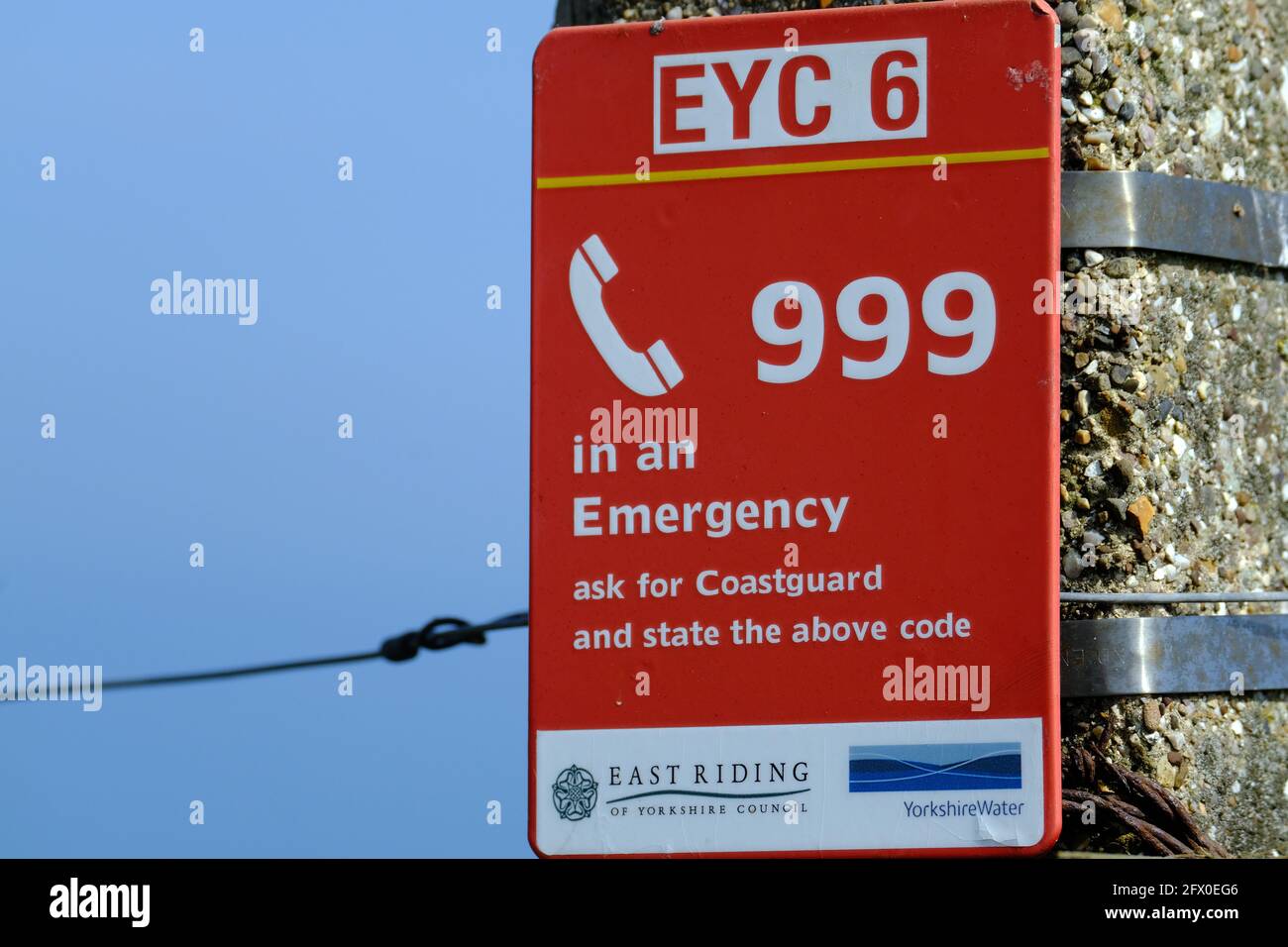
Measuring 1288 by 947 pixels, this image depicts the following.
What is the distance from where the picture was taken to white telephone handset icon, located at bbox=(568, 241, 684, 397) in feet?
12.6

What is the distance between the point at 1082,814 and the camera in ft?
12.8

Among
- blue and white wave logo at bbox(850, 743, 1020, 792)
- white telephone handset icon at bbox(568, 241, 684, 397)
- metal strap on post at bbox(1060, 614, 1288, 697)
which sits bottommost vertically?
blue and white wave logo at bbox(850, 743, 1020, 792)

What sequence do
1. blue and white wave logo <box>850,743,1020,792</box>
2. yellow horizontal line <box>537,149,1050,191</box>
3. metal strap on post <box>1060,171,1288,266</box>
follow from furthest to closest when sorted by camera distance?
metal strap on post <box>1060,171,1288,266</box> → yellow horizontal line <box>537,149,1050,191</box> → blue and white wave logo <box>850,743,1020,792</box>

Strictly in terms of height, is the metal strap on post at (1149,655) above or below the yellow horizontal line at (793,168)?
below

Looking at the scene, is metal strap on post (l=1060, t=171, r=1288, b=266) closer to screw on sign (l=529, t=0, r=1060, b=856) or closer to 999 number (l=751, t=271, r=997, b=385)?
screw on sign (l=529, t=0, r=1060, b=856)

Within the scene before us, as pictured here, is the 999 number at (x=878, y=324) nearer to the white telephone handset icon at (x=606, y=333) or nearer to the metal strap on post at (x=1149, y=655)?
the white telephone handset icon at (x=606, y=333)

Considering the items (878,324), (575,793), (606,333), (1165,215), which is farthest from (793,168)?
(575,793)

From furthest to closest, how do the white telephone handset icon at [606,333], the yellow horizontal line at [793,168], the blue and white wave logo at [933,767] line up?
the white telephone handset icon at [606,333]
the yellow horizontal line at [793,168]
the blue and white wave logo at [933,767]

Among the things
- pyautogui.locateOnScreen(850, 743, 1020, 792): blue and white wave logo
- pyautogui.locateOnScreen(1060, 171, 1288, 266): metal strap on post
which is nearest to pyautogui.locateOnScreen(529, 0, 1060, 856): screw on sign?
pyautogui.locateOnScreen(850, 743, 1020, 792): blue and white wave logo

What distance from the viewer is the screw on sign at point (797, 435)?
12.0 feet

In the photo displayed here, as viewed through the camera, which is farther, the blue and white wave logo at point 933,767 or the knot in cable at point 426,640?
the knot in cable at point 426,640

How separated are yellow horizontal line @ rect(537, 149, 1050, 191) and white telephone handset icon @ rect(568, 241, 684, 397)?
0.46 ft

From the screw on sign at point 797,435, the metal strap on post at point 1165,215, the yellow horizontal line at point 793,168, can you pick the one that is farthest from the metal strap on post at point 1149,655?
the yellow horizontal line at point 793,168

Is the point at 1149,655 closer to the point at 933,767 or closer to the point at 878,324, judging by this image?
the point at 933,767
